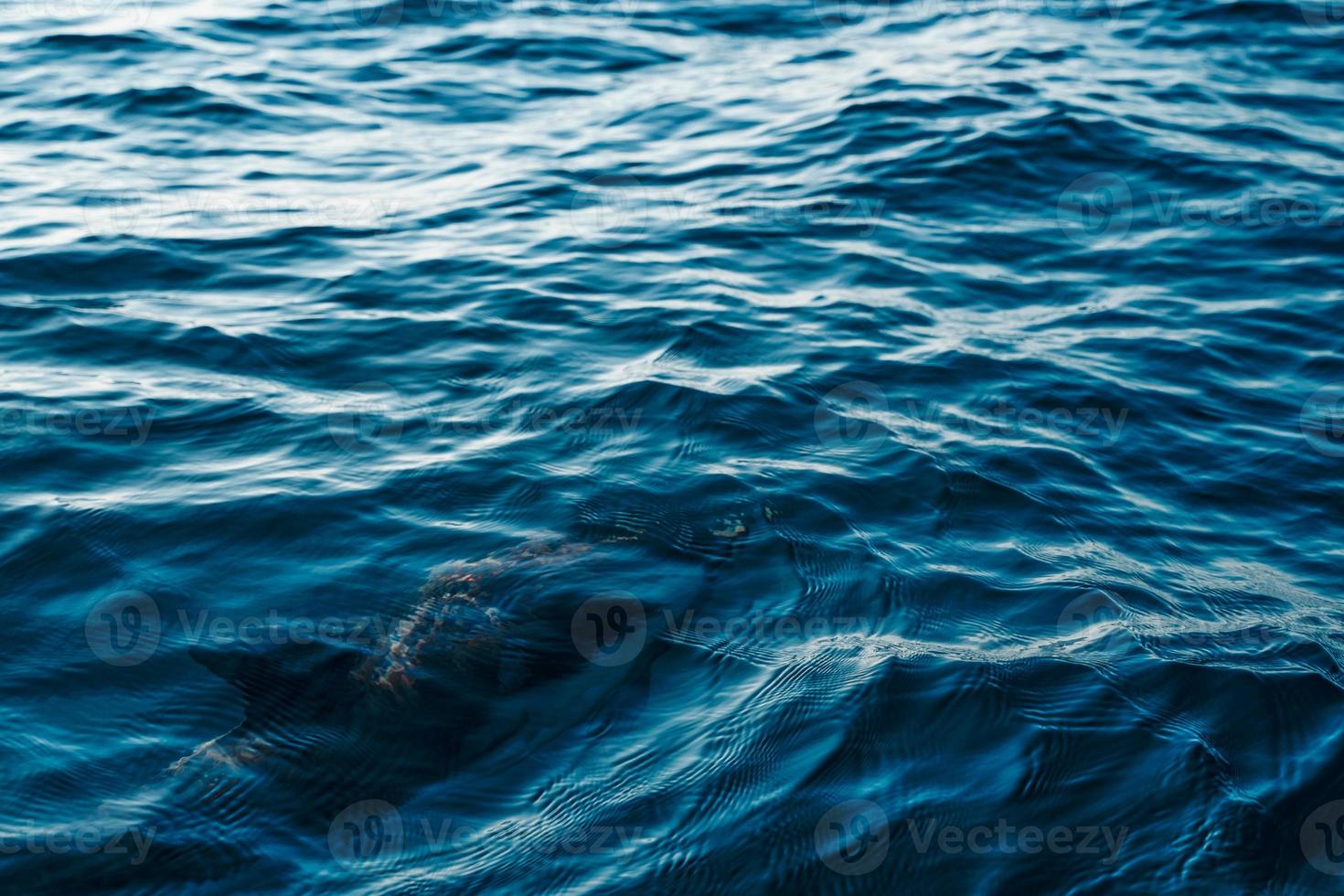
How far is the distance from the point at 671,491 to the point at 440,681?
1.61 meters

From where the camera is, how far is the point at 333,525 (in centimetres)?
534

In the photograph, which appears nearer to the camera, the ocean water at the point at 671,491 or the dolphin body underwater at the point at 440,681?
the ocean water at the point at 671,491

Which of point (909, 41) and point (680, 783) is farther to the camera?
point (909, 41)

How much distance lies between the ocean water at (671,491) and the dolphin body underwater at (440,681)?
18mm

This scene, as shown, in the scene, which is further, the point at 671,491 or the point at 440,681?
the point at 671,491

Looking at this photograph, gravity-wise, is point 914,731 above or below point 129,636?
below

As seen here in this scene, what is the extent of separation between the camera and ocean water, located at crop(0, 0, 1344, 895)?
3898 mm

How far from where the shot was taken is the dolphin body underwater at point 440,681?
4.04m

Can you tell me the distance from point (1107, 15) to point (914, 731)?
1153 centimetres

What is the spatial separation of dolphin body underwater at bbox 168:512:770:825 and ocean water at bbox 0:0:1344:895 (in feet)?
0.06

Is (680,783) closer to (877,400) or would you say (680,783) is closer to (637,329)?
(877,400)

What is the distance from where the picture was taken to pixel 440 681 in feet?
14.6

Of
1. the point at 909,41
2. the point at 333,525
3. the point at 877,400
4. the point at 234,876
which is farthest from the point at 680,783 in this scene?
the point at 909,41

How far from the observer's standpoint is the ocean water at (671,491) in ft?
12.8
